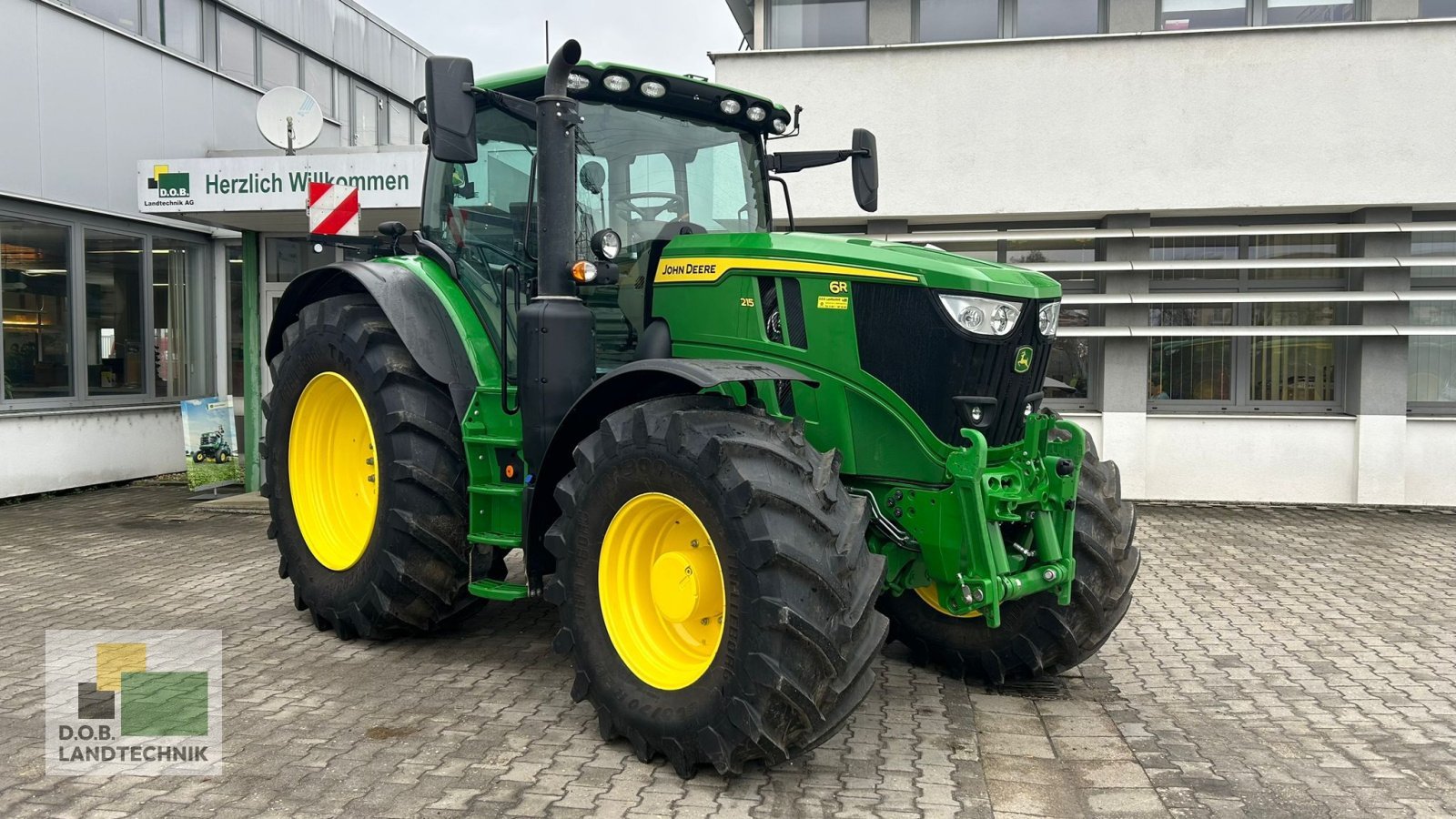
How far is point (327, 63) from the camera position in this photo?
16.7 meters

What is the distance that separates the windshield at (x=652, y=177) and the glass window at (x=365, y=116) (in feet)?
46.0

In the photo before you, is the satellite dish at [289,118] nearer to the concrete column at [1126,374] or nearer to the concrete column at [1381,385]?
the concrete column at [1126,374]

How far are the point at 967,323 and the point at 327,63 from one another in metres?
15.0

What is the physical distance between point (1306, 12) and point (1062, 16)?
224 centimetres

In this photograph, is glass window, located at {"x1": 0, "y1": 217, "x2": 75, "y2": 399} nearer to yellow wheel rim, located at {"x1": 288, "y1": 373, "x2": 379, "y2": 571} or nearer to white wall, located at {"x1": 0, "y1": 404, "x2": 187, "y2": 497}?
white wall, located at {"x1": 0, "y1": 404, "x2": 187, "y2": 497}

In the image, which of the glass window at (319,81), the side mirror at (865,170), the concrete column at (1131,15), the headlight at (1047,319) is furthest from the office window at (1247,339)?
the glass window at (319,81)

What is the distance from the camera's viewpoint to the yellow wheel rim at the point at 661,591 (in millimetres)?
4051

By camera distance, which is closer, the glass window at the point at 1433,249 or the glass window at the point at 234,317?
the glass window at the point at 1433,249

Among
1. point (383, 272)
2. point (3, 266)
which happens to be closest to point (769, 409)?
point (383, 272)

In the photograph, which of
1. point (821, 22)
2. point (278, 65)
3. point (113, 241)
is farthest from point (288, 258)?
point (821, 22)

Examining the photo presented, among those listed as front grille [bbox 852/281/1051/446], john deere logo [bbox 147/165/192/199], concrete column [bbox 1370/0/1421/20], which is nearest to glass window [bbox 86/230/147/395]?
john deere logo [bbox 147/165/192/199]

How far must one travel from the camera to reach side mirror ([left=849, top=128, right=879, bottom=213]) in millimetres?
5668

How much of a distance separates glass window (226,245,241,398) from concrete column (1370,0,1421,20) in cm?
1213

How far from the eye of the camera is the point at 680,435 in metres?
3.88
